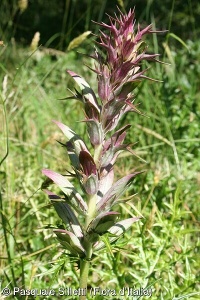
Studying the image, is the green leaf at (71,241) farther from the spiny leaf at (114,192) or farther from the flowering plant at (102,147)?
the spiny leaf at (114,192)

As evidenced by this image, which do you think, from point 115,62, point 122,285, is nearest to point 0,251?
point 122,285

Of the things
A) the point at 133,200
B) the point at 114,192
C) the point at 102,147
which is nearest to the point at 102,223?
the point at 114,192

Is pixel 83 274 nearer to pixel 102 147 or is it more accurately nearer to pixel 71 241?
pixel 71 241

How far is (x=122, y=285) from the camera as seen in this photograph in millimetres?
1872

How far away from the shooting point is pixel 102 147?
1.48m

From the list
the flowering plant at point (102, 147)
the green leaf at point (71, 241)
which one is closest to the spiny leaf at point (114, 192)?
the flowering plant at point (102, 147)

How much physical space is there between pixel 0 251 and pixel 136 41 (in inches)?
49.0

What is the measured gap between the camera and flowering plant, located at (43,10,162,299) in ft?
4.60

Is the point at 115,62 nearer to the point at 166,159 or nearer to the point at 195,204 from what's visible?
the point at 195,204

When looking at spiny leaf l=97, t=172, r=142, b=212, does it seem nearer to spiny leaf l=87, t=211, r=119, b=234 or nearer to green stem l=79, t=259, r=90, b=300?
spiny leaf l=87, t=211, r=119, b=234

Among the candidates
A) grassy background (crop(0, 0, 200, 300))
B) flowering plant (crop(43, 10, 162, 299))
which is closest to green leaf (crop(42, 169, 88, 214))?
flowering plant (crop(43, 10, 162, 299))

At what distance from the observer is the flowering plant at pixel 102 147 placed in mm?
1401

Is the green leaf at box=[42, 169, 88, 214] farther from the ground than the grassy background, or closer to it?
farther from the ground

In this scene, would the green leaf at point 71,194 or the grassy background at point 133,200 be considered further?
the grassy background at point 133,200
